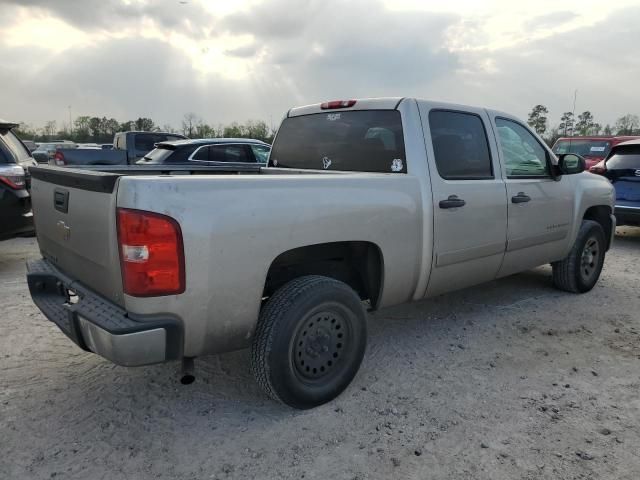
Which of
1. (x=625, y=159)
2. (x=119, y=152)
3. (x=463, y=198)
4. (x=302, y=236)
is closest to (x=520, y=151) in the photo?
(x=463, y=198)

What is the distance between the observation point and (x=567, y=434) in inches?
111

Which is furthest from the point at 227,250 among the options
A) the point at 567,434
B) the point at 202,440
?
the point at 567,434

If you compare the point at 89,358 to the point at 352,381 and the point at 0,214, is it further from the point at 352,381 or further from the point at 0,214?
the point at 0,214

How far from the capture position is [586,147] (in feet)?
42.1

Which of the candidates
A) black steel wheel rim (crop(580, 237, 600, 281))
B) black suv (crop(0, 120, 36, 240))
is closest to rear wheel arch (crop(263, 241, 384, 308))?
black steel wheel rim (crop(580, 237, 600, 281))

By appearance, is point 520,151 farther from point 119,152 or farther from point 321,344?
point 119,152

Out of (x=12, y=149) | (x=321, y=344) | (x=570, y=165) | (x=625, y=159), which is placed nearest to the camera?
(x=321, y=344)

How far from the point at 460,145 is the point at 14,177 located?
509 cm

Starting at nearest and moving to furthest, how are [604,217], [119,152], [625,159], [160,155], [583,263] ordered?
[583,263], [604,217], [625,159], [160,155], [119,152]

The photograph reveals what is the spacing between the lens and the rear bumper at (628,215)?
26.2 feet

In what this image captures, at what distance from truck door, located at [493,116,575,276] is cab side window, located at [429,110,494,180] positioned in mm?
237

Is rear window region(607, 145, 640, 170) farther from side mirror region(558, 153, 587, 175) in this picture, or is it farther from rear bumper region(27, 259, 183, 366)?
rear bumper region(27, 259, 183, 366)

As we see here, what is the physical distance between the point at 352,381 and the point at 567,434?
131cm

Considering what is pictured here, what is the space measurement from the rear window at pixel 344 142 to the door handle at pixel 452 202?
37cm
